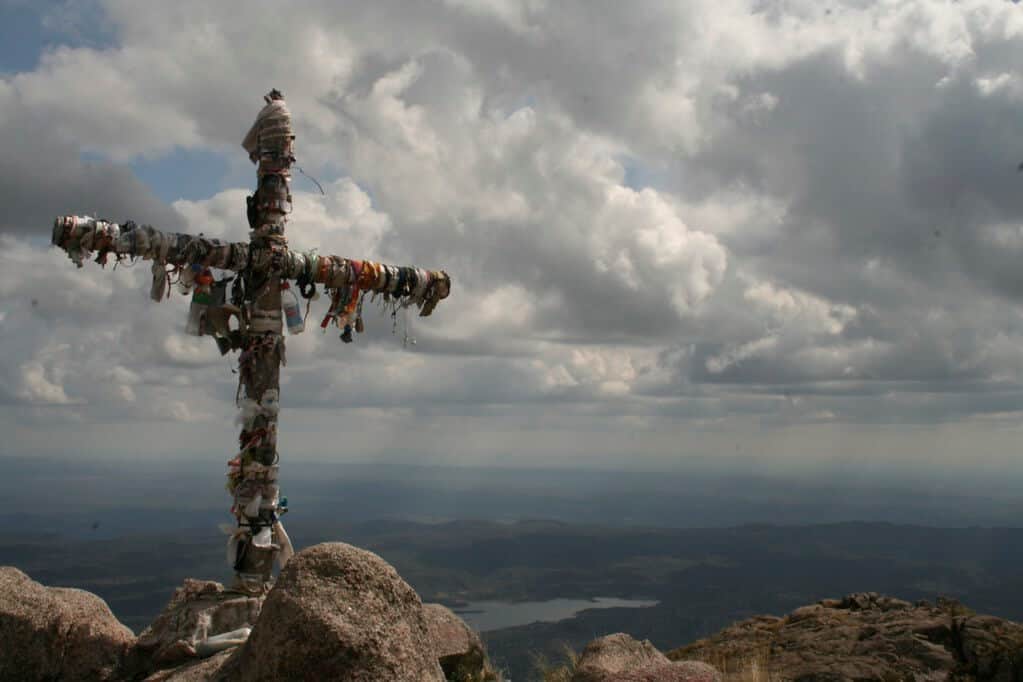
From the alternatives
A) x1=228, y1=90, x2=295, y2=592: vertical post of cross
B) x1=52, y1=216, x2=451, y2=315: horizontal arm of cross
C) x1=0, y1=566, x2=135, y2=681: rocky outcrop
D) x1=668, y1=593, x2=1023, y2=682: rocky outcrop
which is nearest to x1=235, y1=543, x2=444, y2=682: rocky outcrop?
x1=228, y1=90, x2=295, y2=592: vertical post of cross

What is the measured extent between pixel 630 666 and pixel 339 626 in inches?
176

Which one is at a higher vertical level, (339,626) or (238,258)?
(238,258)

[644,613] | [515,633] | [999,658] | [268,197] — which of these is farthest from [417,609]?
[644,613]

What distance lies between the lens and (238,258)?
9.63 meters

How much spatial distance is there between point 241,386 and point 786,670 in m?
8.28

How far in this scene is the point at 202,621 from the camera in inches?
343

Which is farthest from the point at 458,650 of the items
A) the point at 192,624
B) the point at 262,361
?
the point at 262,361

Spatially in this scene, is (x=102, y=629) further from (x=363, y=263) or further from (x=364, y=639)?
(x=363, y=263)

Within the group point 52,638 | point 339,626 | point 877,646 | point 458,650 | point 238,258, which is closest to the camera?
point 339,626

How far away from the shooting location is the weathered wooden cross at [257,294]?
368 inches

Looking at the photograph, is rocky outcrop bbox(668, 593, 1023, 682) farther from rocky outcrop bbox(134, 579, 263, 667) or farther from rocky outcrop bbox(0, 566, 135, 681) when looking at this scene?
rocky outcrop bbox(0, 566, 135, 681)

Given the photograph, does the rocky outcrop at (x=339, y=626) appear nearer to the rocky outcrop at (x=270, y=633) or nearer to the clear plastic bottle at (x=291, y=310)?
the rocky outcrop at (x=270, y=633)

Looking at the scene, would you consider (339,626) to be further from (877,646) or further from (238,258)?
(877,646)

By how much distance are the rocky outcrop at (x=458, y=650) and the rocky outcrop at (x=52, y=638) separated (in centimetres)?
352
